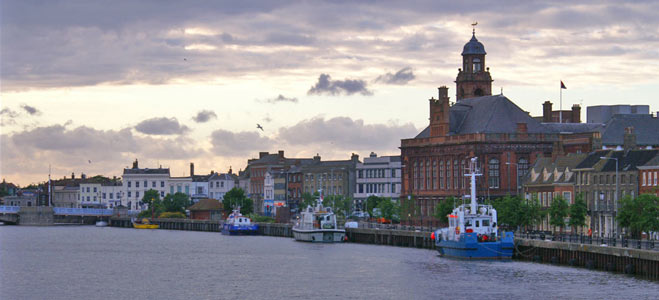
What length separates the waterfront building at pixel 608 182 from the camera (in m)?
121

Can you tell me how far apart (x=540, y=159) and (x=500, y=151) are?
61.3ft

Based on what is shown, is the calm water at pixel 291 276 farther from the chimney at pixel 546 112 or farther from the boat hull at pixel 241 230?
the chimney at pixel 546 112

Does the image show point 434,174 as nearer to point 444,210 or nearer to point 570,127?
point 570,127

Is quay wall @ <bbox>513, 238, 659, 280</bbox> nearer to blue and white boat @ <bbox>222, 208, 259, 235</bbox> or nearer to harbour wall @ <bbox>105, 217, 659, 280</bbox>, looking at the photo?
harbour wall @ <bbox>105, 217, 659, 280</bbox>

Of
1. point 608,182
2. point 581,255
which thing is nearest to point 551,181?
point 608,182

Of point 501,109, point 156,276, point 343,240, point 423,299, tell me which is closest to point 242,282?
point 156,276

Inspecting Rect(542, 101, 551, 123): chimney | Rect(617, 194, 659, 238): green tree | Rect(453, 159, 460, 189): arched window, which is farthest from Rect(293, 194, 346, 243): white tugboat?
Rect(617, 194, 659, 238): green tree

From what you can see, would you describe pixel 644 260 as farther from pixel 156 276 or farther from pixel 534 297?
pixel 156 276

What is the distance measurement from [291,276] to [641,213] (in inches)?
1133

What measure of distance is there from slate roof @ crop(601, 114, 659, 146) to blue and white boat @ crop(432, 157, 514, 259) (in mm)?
51414

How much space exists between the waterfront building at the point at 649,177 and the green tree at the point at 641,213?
7137 millimetres

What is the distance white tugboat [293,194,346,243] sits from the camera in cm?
15312

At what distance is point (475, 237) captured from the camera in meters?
110

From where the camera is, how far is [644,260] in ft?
291
